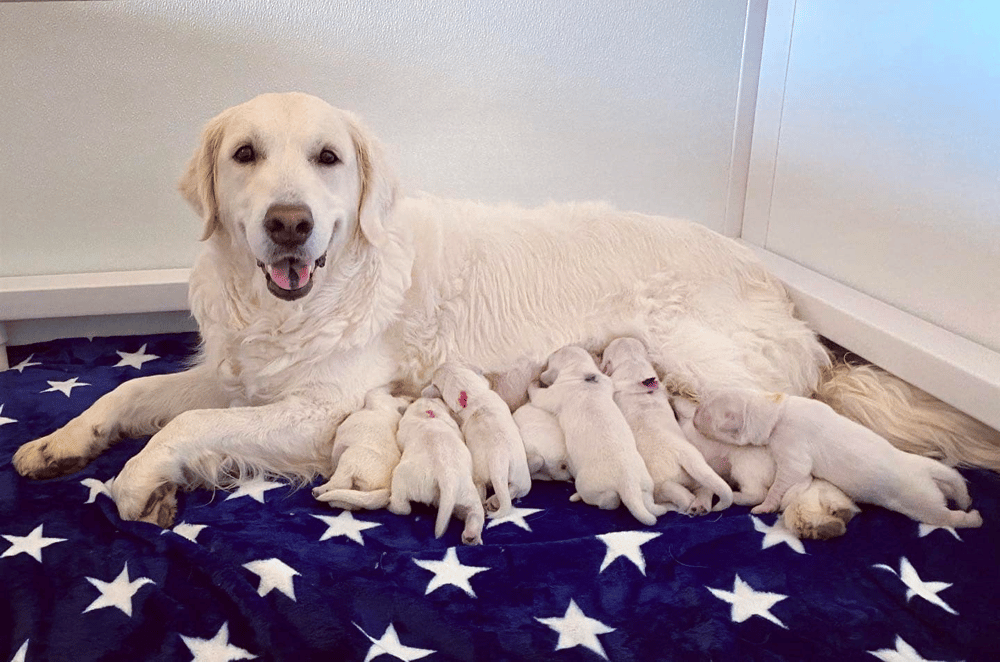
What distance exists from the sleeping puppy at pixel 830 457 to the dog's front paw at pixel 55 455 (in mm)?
1772

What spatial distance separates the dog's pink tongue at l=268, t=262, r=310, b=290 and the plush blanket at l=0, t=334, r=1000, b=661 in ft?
1.91

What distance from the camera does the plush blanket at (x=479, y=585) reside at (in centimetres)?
151

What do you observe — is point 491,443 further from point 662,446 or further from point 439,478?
point 662,446

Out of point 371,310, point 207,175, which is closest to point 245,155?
point 207,175

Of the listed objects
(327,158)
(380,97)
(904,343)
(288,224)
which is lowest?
(904,343)

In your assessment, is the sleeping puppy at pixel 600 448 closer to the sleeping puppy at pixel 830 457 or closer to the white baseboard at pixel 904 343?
the sleeping puppy at pixel 830 457

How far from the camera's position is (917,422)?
2.20m

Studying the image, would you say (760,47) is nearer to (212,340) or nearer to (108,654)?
(212,340)

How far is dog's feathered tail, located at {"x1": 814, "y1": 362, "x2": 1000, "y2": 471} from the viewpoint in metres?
2.15

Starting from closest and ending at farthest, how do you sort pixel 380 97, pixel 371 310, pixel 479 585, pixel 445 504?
pixel 479 585 < pixel 445 504 < pixel 371 310 < pixel 380 97

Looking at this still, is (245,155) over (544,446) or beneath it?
over

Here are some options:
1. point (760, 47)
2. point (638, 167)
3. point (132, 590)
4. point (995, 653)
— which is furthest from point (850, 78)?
point (132, 590)

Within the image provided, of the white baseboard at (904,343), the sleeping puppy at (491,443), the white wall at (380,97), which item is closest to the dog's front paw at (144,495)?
the sleeping puppy at (491,443)

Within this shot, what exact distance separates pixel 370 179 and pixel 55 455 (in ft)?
3.94
